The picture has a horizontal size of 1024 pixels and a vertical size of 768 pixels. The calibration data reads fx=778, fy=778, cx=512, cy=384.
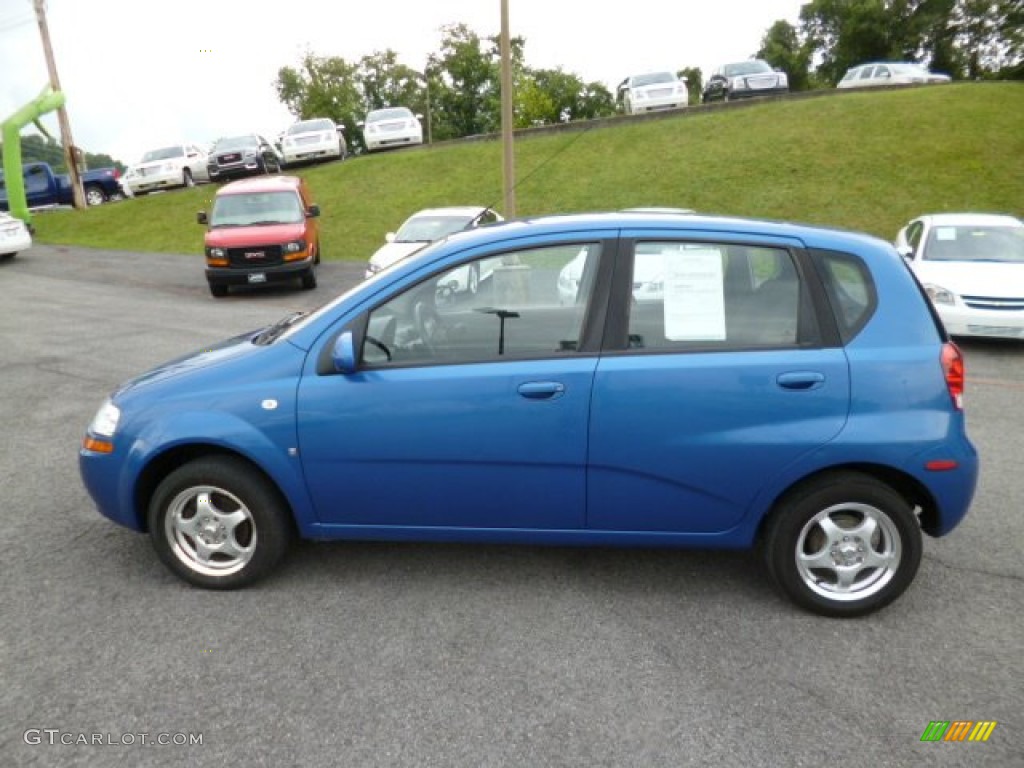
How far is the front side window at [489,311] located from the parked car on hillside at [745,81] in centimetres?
2785

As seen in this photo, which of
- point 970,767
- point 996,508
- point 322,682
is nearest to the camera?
point 970,767

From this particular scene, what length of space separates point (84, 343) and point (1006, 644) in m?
9.96

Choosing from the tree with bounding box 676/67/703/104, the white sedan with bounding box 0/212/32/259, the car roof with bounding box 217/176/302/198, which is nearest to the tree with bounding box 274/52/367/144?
the tree with bounding box 676/67/703/104

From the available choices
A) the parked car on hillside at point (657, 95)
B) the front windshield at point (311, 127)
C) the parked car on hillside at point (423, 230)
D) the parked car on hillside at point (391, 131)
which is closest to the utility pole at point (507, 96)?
the parked car on hillside at point (423, 230)

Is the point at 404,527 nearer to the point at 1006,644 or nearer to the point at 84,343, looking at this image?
the point at 1006,644

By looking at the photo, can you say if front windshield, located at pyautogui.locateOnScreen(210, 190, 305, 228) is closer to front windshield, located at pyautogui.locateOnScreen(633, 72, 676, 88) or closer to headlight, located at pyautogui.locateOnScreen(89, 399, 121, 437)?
headlight, located at pyautogui.locateOnScreen(89, 399, 121, 437)

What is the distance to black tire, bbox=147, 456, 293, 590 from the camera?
11.2 feet

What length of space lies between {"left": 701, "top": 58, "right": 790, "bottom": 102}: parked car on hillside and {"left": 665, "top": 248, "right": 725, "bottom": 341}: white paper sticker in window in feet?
90.9

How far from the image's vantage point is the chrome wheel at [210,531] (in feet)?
11.4

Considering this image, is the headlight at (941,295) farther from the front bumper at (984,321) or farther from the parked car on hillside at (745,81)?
the parked car on hillside at (745,81)

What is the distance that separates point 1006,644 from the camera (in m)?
3.08

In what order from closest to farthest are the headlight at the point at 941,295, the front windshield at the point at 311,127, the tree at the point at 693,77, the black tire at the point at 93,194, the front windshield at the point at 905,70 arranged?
1. the headlight at the point at 941,295
2. the front windshield at the point at 311,127
3. the black tire at the point at 93,194
4. the front windshield at the point at 905,70
5. the tree at the point at 693,77

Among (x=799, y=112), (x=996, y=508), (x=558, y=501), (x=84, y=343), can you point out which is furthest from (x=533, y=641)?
(x=799, y=112)

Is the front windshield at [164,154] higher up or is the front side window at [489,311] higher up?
the front windshield at [164,154]
